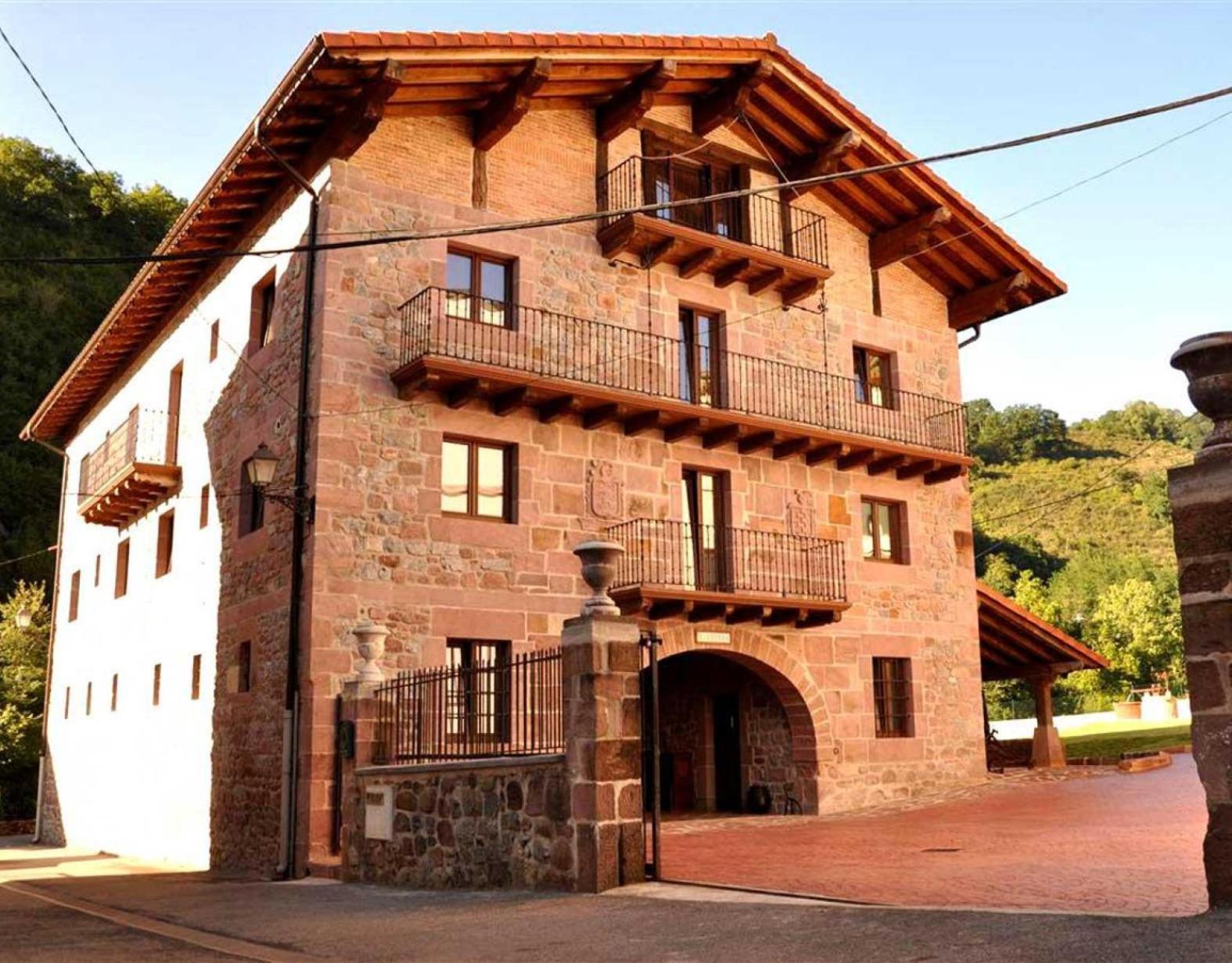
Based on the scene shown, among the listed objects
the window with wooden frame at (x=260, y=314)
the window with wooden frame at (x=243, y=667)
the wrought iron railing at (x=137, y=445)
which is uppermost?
the window with wooden frame at (x=260, y=314)

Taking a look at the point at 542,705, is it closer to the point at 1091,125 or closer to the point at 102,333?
the point at 1091,125

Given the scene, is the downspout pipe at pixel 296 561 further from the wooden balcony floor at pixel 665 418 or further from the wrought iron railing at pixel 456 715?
the wrought iron railing at pixel 456 715

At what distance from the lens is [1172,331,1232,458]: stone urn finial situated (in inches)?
243

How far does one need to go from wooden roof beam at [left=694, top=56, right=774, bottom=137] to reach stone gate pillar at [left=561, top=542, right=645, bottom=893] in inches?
426

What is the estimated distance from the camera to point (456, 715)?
40.6 ft

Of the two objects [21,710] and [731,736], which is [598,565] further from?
[21,710]

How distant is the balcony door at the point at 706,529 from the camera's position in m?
17.6

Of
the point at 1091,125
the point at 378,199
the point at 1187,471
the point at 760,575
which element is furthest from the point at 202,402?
the point at 1187,471

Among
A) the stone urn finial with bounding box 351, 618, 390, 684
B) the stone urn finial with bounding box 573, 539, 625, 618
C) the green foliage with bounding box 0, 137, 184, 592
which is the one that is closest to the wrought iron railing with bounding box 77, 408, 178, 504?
the stone urn finial with bounding box 351, 618, 390, 684

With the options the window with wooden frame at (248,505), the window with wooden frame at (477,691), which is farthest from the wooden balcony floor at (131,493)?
the window with wooden frame at (477,691)

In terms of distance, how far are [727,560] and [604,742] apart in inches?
341

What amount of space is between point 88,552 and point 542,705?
17.4m

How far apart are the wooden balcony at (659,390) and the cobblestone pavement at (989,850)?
5389 millimetres

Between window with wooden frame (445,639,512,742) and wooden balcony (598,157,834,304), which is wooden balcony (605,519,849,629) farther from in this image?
wooden balcony (598,157,834,304)
